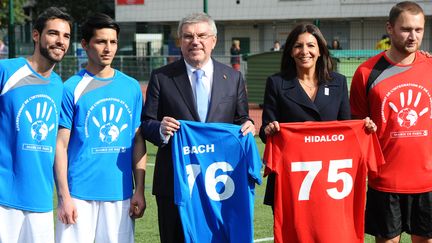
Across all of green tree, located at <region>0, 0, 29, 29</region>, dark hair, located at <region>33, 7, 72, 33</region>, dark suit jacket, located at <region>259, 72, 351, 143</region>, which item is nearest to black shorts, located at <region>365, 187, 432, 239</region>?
dark suit jacket, located at <region>259, 72, 351, 143</region>

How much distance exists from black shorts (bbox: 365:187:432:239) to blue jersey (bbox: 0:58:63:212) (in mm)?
2522

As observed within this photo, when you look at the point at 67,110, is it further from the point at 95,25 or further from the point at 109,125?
the point at 95,25

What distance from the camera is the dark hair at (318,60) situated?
5.27m

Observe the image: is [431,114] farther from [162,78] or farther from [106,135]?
[106,135]

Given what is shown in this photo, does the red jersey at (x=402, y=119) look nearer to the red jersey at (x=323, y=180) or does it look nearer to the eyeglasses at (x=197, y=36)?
the red jersey at (x=323, y=180)

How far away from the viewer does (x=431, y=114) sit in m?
5.45

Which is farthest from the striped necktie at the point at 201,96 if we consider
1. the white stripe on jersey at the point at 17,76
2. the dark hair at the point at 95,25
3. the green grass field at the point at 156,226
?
the green grass field at the point at 156,226

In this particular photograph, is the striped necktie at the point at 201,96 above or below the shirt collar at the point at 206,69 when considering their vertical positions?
below

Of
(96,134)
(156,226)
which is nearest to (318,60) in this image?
(96,134)

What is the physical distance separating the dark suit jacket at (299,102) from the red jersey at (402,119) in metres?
0.27

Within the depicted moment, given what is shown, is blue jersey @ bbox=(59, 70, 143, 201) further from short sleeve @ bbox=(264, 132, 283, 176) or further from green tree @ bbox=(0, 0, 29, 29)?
green tree @ bbox=(0, 0, 29, 29)

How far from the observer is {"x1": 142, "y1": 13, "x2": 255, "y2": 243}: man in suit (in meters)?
5.15

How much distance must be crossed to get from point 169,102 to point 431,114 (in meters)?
2.00

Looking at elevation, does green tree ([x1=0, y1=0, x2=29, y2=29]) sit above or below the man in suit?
above
